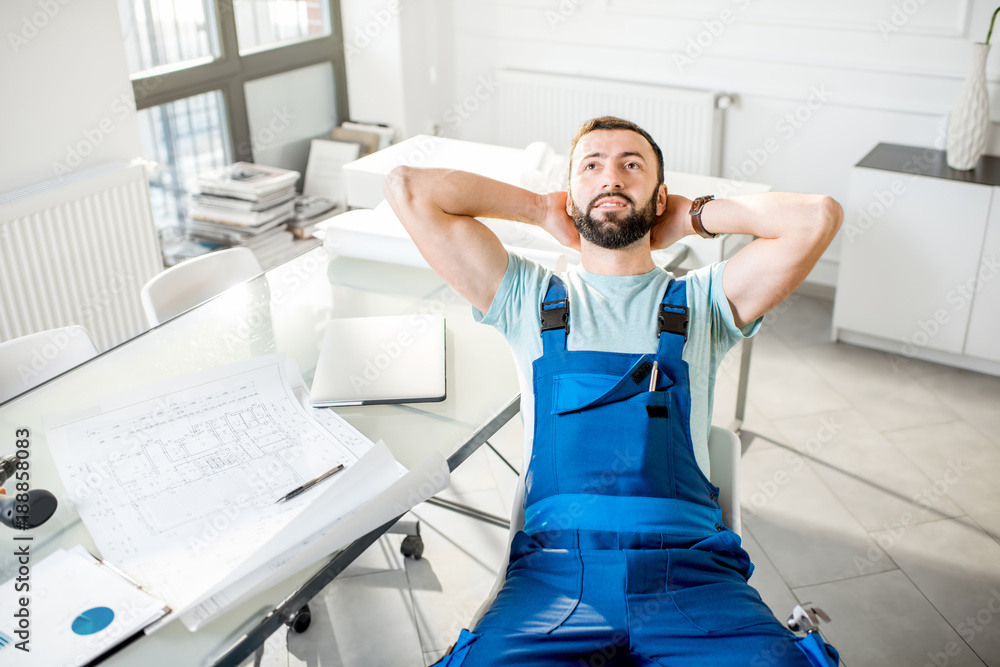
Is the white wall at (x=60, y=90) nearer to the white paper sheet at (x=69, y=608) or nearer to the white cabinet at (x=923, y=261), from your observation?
the white paper sheet at (x=69, y=608)

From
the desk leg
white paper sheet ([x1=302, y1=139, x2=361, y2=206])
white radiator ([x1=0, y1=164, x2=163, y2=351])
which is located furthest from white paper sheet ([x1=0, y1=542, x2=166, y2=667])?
white paper sheet ([x1=302, y1=139, x2=361, y2=206])

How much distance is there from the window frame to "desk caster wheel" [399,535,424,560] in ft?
6.69

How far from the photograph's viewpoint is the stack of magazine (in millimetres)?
3598

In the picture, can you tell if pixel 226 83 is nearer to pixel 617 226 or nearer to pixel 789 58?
pixel 789 58

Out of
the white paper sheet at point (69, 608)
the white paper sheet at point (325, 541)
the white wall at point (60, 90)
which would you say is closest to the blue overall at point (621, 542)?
the white paper sheet at point (325, 541)

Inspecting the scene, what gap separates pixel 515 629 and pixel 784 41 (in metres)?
2.89

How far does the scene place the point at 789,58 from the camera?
3451mm

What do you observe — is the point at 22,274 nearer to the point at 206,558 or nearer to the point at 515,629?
the point at 206,558

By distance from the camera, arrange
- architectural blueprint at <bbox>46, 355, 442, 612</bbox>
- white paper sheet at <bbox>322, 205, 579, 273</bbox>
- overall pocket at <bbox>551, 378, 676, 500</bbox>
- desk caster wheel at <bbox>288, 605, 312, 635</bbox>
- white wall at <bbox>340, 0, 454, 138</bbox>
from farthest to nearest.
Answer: white wall at <bbox>340, 0, 454, 138</bbox>, white paper sheet at <bbox>322, 205, 579, 273</bbox>, desk caster wheel at <bbox>288, 605, 312, 635</bbox>, overall pocket at <bbox>551, 378, 676, 500</bbox>, architectural blueprint at <bbox>46, 355, 442, 612</bbox>

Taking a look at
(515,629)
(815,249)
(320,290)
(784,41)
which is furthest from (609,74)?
(515,629)

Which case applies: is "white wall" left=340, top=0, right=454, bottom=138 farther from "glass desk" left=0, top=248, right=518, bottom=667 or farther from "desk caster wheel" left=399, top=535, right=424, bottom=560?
"desk caster wheel" left=399, top=535, right=424, bottom=560

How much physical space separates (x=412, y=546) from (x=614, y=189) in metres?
1.13

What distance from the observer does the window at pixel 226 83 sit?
3.41 m

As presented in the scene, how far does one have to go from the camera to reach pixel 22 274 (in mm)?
2734
